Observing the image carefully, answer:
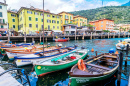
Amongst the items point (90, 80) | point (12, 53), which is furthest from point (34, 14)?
point (90, 80)

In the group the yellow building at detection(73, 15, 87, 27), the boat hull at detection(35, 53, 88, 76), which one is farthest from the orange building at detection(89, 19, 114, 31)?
the boat hull at detection(35, 53, 88, 76)

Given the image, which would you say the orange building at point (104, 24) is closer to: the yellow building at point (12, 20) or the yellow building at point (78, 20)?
the yellow building at point (78, 20)

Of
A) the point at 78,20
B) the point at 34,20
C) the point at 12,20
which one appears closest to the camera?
the point at 34,20

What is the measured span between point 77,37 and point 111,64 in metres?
35.7

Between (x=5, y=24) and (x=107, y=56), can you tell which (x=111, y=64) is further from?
(x=5, y=24)

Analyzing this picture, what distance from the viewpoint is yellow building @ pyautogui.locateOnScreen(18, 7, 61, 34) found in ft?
124

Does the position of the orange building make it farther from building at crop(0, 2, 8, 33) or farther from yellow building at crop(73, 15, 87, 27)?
building at crop(0, 2, 8, 33)

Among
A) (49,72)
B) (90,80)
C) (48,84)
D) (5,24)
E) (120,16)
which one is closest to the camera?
(90,80)

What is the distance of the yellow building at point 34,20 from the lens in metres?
37.8

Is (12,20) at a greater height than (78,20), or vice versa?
(78,20)

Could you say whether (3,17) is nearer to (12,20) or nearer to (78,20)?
(12,20)

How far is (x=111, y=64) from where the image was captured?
9.27 metres

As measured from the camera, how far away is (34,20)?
40.2m

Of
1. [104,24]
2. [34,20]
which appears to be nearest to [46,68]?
[34,20]
